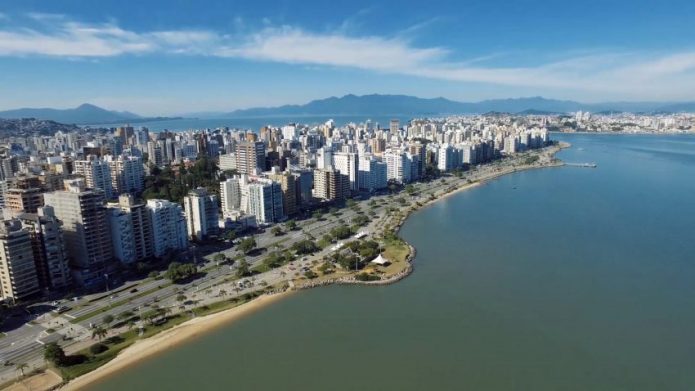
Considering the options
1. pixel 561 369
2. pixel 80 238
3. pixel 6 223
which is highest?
pixel 6 223

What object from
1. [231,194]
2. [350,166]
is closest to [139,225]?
[231,194]

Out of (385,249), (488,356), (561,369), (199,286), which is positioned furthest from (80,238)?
(561,369)

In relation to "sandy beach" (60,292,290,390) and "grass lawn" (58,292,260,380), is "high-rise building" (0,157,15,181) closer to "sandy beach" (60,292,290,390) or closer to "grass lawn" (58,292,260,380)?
"grass lawn" (58,292,260,380)

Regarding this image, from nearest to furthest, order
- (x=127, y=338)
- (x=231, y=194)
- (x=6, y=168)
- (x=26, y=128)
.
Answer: (x=127, y=338)
(x=231, y=194)
(x=6, y=168)
(x=26, y=128)

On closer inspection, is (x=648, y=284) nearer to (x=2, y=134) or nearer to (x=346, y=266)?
(x=346, y=266)

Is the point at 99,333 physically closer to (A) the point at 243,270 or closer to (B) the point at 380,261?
(A) the point at 243,270

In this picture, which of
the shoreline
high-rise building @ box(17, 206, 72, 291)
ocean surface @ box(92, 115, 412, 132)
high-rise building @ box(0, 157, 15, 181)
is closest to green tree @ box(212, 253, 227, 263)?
the shoreline
